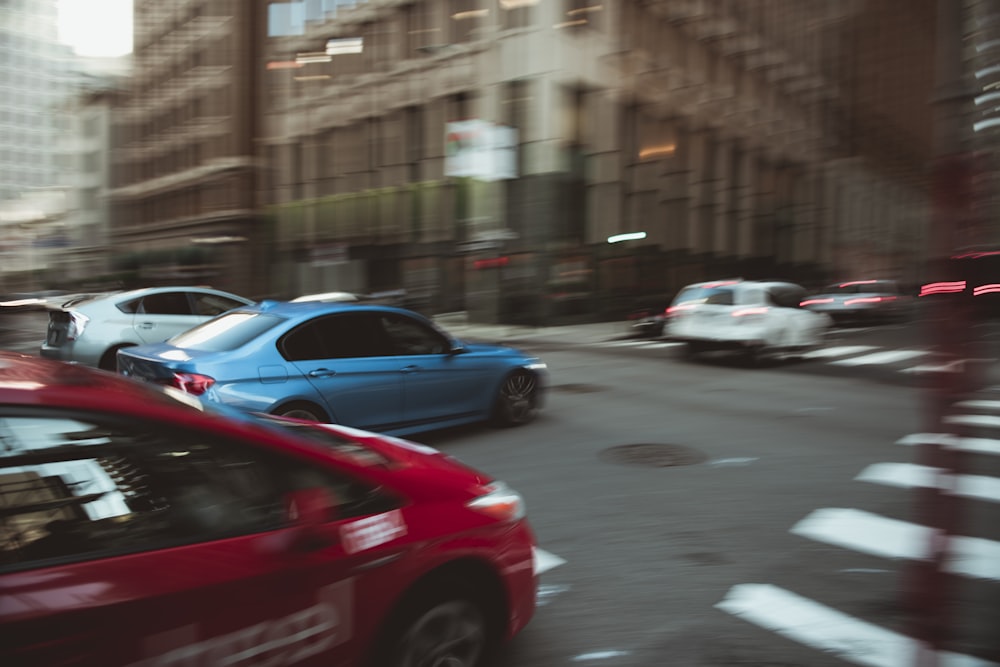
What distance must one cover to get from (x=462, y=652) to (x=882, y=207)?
64153 mm

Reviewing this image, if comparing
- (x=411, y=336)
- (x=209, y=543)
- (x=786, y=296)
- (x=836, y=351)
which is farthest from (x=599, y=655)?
(x=836, y=351)

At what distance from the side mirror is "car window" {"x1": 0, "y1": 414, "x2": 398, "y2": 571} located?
1.5 inches

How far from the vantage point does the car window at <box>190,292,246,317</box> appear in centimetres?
1251

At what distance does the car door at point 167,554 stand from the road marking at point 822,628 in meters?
2.21

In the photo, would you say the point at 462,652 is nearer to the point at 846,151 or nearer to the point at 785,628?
the point at 785,628

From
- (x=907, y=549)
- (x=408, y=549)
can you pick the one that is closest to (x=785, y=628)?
(x=907, y=549)

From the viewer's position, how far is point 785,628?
3.91 meters

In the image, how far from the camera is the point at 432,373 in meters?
7.81

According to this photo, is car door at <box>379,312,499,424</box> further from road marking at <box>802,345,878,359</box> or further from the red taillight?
road marking at <box>802,345,878,359</box>

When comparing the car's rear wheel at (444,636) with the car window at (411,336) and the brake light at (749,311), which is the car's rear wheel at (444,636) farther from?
the brake light at (749,311)

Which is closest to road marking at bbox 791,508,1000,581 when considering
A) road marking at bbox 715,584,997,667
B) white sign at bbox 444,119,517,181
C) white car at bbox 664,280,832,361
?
road marking at bbox 715,584,997,667

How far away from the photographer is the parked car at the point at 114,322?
36.1ft

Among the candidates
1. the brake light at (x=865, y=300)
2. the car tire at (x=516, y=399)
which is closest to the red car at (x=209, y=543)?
the car tire at (x=516, y=399)

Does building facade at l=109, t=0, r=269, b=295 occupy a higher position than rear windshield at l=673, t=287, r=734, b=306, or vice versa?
building facade at l=109, t=0, r=269, b=295
